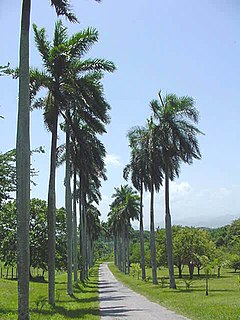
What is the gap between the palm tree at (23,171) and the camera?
13602 millimetres

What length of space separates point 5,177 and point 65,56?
6.35 meters

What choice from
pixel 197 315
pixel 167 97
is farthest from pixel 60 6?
pixel 167 97

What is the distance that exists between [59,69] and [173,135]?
13894 millimetres

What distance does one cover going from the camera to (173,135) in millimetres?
34281

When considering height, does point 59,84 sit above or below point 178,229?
above

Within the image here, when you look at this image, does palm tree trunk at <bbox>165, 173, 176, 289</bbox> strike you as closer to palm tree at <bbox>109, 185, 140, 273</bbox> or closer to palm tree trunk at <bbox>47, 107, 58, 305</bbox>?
palm tree trunk at <bbox>47, 107, 58, 305</bbox>

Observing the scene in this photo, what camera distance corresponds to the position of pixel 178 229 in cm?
6175

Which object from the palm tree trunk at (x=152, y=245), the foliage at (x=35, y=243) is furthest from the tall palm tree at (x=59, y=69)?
the foliage at (x=35, y=243)

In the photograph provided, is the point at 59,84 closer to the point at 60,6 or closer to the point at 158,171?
the point at 60,6

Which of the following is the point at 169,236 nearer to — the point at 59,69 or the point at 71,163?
the point at 71,163

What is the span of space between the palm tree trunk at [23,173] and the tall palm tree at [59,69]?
258 inches

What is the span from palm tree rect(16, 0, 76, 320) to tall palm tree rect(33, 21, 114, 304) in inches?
258

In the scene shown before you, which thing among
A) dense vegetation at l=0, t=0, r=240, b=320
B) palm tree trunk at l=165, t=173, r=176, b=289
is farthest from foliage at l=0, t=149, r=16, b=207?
palm tree trunk at l=165, t=173, r=176, b=289

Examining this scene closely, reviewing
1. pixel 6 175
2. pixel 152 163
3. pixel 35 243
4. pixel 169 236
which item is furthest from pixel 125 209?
pixel 6 175
